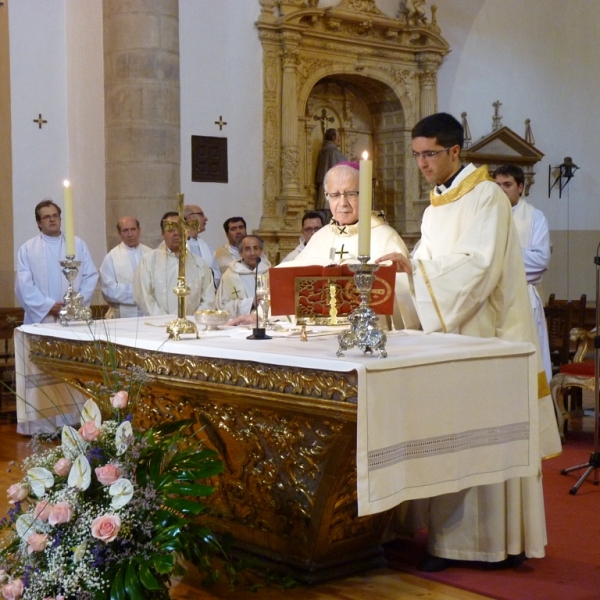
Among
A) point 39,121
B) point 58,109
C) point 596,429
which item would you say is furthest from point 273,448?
point 58,109

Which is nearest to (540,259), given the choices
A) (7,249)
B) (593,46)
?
(7,249)

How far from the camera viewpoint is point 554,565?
4070mm

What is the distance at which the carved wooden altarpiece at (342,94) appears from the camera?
38.4 ft

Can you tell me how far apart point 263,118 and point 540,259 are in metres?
5.45

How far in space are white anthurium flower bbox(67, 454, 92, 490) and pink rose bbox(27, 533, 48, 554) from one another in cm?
18

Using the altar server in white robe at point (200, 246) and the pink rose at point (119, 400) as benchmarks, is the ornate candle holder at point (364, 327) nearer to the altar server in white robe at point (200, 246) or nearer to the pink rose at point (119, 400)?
the pink rose at point (119, 400)

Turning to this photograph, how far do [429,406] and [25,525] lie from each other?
137 cm

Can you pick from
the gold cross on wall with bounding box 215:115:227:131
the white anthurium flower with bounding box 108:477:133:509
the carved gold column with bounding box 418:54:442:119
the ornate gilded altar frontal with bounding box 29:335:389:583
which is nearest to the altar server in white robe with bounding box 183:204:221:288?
the gold cross on wall with bounding box 215:115:227:131

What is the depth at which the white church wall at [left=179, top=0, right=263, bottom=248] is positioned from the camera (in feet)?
36.1

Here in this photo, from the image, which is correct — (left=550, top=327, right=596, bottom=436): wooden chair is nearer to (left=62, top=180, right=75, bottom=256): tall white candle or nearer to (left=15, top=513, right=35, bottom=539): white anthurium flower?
(left=62, top=180, right=75, bottom=256): tall white candle

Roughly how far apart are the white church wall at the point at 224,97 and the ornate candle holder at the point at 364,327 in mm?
7902

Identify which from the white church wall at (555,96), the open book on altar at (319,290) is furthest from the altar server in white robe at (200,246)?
the white church wall at (555,96)

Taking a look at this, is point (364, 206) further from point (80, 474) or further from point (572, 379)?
point (572, 379)

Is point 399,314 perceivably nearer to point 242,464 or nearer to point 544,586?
point 242,464
